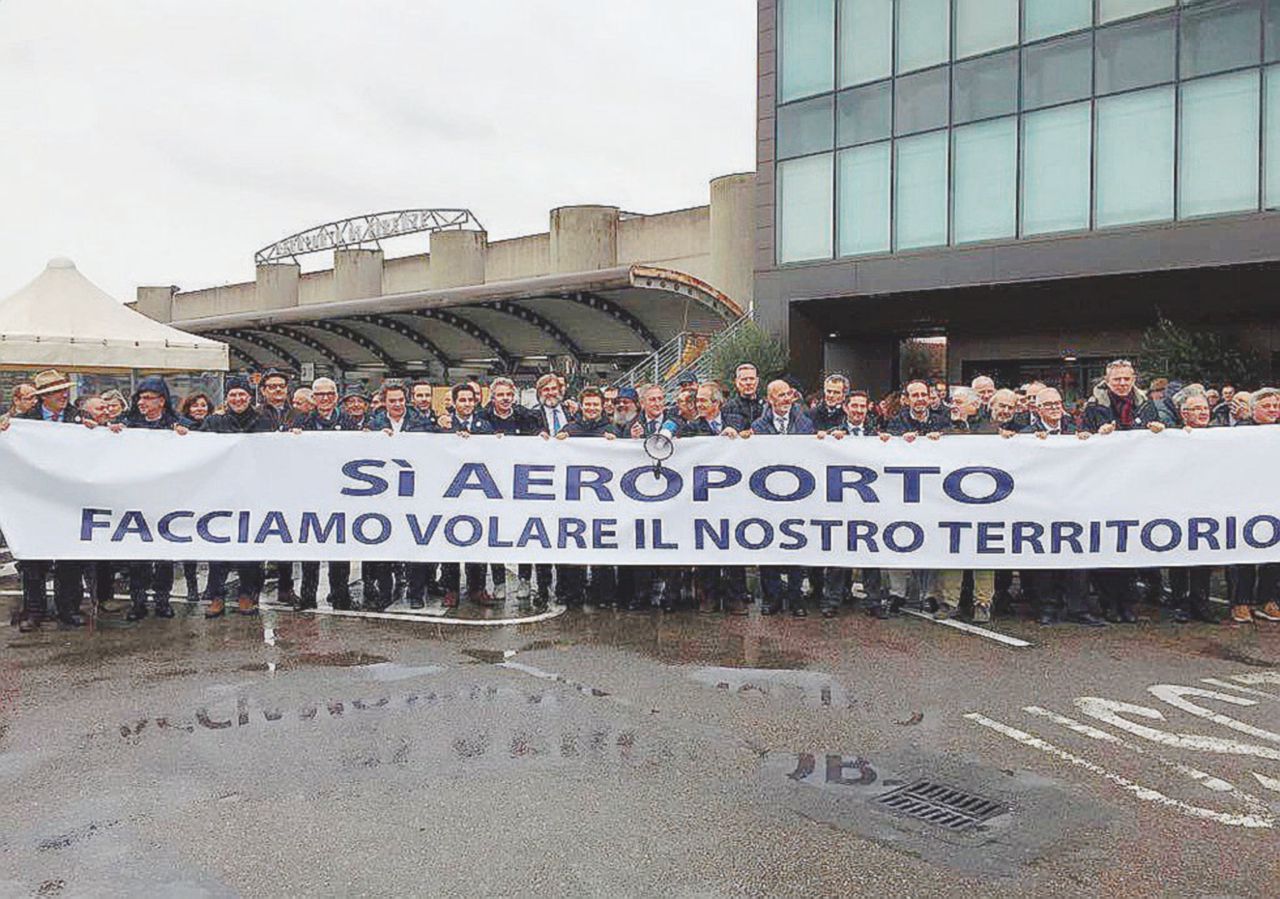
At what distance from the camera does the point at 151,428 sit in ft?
29.0

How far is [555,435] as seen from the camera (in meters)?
9.08

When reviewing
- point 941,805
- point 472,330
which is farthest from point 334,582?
point 472,330

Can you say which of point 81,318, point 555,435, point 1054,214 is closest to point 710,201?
point 1054,214

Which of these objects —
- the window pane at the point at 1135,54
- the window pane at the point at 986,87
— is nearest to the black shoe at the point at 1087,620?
the window pane at the point at 1135,54

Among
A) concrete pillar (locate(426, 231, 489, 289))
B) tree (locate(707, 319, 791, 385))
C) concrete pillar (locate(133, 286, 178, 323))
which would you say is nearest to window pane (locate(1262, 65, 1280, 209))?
tree (locate(707, 319, 791, 385))

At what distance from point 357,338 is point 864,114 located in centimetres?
1807

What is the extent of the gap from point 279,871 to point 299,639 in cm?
397

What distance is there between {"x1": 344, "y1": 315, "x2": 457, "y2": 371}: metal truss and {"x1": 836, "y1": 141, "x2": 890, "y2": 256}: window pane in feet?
45.2

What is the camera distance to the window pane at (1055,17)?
21359mm

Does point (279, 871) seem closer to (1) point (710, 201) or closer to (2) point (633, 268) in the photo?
(2) point (633, 268)

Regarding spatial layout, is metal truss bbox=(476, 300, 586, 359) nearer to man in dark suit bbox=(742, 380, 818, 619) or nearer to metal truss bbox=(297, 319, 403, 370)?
metal truss bbox=(297, 319, 403, 370)

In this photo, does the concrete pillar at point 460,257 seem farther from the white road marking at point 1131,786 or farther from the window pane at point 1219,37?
the white road marking at point 1131,786

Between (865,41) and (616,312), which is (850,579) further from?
(616,312)

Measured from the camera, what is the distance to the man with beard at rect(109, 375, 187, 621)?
8633mm
